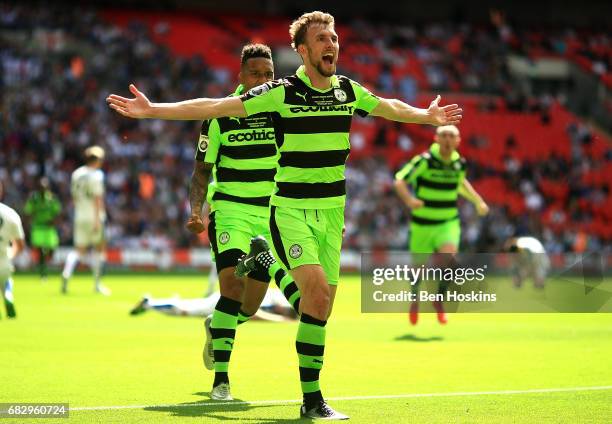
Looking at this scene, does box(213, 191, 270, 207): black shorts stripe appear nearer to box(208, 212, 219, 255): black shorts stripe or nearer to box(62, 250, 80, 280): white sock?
box(208, 212, 219, 255): black shorts stripe

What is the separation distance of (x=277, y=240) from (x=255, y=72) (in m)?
1.91

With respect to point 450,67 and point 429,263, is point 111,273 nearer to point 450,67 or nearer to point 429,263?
point 429,263

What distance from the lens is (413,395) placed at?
9.03 meters

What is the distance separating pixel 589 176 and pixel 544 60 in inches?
316

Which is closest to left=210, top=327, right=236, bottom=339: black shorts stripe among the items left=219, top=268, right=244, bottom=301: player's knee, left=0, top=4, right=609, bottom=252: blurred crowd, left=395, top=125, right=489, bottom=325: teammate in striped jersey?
left=219, top=268, right=244, bottom=301: player's knee

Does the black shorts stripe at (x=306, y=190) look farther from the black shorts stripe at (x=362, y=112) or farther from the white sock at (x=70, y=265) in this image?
the white sock at (x=70, y=265)

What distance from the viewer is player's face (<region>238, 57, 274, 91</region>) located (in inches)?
371

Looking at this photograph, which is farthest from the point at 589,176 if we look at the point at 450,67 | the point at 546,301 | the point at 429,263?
the point at 429,263

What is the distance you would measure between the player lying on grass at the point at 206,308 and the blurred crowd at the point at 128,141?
1569 centimetres

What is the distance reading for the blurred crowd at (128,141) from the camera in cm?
3312

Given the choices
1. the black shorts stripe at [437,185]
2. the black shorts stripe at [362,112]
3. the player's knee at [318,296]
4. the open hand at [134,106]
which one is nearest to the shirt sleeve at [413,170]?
the black shorts stripe at [437,185]

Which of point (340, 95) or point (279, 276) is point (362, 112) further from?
point (279, 276)

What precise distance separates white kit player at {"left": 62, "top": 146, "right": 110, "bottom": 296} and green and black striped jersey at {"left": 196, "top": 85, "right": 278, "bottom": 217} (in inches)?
477

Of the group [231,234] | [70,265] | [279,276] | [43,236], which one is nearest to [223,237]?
[231,234]
